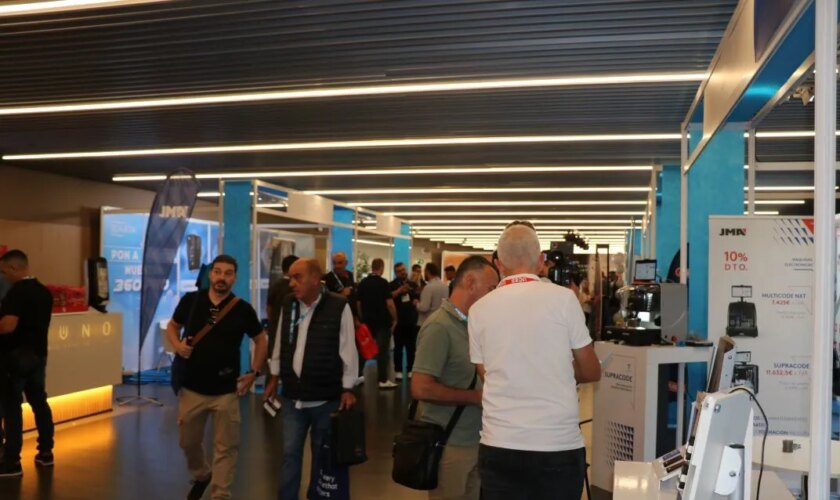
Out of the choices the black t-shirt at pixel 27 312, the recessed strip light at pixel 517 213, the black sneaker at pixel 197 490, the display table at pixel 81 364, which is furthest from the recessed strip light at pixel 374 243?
the black sneaker at pixel 197 490

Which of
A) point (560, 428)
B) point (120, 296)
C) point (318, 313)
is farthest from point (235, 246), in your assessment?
point (560, 428)

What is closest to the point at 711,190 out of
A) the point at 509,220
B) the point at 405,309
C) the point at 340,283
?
the point at 340,283

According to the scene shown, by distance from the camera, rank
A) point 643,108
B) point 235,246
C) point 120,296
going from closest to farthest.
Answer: point 643,108 < point 235,246 < point 120,296

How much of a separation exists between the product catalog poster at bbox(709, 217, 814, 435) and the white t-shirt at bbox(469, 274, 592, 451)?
3408 millimetres

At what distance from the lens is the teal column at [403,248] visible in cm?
1936

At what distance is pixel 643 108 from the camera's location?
7.29 meters

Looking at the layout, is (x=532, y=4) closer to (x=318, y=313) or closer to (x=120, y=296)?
(x=318, y=313)

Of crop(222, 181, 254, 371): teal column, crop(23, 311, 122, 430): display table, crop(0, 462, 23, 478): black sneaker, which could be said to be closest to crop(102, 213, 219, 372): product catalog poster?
crop(222, 181, 254, 371): teal column

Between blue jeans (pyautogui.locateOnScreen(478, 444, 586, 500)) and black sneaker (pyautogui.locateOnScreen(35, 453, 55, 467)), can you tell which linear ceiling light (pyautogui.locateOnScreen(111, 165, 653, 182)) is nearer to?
black sneaker (pyautogui.locateOnScreen(35, 453, 55, 467))

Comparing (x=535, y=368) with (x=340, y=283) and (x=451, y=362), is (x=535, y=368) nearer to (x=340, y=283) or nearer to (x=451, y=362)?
(x=451, y=362)

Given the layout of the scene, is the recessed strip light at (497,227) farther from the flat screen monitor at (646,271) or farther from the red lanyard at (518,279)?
the red lanyard at (518,279)

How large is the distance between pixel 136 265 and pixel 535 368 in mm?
11575

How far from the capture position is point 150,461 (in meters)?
6.57

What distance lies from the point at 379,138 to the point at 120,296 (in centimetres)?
595
